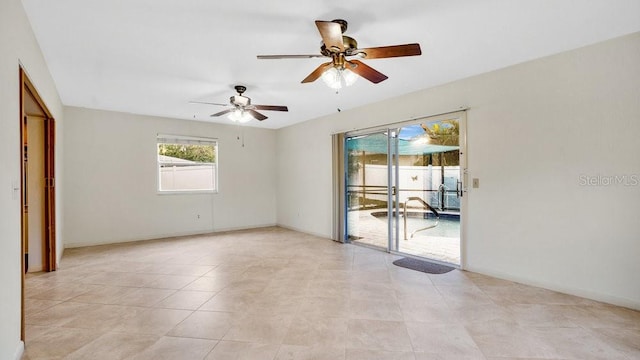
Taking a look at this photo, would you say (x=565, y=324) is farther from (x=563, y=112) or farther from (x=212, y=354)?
(x=212, y=354)

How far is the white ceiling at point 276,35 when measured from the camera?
224cm

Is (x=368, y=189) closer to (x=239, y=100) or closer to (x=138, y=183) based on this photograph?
(x=239, y=100)

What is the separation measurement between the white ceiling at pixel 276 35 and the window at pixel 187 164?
206 cm

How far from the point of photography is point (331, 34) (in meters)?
2.13

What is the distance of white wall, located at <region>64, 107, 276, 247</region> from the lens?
516 centimetres

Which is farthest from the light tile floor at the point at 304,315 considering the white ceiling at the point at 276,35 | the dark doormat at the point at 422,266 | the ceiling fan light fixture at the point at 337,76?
the white ceiling at the point at 276,35

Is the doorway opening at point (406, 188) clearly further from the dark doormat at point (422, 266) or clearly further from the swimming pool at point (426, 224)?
the dark doormat at point (422, 266)

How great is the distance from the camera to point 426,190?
16.5 feet

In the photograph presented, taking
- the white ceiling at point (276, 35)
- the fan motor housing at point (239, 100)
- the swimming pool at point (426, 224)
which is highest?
the white ceiling at point (276, 35)

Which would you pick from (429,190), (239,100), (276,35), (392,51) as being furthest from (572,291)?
(239,100)

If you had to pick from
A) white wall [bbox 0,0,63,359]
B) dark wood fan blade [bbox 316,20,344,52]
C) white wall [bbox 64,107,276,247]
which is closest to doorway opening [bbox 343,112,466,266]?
dark wood fan blade [bbox 316,20,344,52]

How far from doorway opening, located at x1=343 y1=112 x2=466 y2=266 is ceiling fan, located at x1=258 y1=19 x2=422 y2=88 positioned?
1.96m

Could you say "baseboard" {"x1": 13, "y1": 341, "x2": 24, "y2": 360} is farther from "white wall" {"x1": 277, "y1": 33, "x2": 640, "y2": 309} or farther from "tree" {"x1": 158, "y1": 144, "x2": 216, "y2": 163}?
"tree" {"x1": 158, "y1": 144, "x2": 216, "y2": 163}

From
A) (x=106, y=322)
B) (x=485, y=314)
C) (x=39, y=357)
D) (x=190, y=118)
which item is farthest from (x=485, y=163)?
(x=190, y=118)
